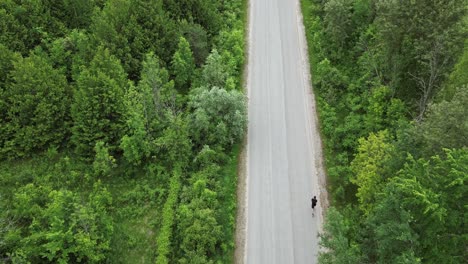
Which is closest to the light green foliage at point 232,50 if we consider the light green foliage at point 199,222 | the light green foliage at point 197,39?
the light green foliage at point 197,39

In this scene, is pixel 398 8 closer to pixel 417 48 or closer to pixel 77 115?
pixel 417 48

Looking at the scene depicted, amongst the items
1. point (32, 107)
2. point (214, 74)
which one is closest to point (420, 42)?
point (214, 74)

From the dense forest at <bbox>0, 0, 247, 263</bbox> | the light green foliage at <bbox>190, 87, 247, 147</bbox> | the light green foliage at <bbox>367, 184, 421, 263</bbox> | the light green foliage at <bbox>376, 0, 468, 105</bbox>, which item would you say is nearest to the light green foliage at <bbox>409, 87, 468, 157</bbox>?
the light green foliage at <bbox>367, 184, 421, 263</bbox>

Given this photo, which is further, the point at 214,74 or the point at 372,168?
the point at 214,74

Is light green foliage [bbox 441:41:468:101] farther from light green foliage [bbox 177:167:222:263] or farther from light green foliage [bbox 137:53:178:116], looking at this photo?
light green foliage [bbox 137:53:178:116]

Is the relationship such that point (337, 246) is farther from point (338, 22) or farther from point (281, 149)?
point (338, 22)

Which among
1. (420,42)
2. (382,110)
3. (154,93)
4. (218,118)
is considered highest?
(420,42)

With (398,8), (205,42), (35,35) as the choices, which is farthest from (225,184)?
(35,35)
